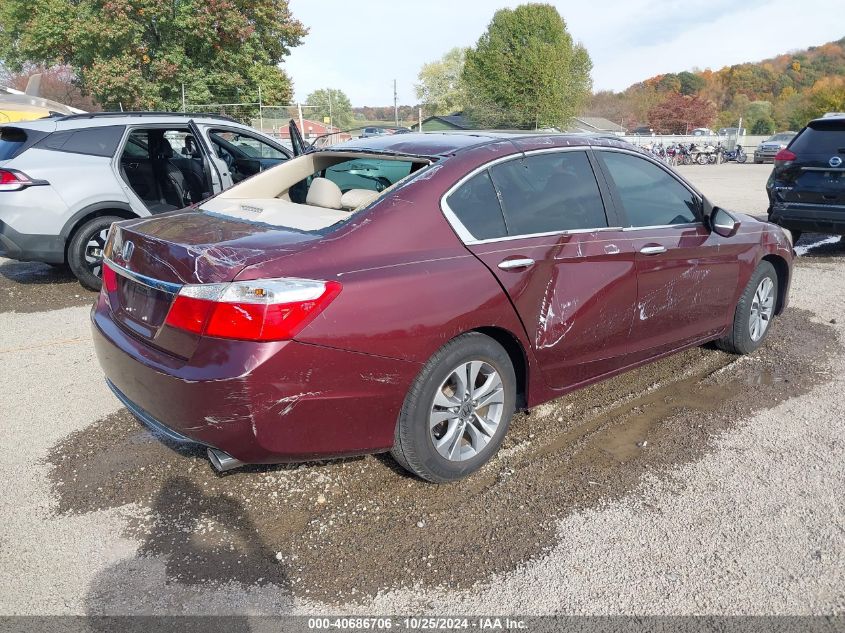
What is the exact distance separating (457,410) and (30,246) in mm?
5186

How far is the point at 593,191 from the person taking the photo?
3643 mm

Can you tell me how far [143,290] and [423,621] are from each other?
182cm

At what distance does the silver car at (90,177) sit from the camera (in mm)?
6195

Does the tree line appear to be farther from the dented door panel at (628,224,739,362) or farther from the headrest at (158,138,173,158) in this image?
the dented door panel at (628,224,739,362)

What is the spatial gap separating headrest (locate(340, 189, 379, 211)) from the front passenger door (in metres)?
1.38

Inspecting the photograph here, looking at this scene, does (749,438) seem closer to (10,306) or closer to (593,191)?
(593,191)

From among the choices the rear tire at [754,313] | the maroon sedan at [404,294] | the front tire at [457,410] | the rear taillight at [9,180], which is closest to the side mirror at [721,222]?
the maroon sedan at [404,294]

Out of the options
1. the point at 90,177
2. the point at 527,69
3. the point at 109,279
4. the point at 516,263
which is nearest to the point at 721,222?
the point at 516,263

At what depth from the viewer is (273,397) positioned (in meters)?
2.50

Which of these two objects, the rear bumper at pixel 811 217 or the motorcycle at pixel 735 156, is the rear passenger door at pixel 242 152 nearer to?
the rear bumper at pixel 811 217

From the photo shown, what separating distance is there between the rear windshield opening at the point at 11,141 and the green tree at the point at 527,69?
51.4 meters

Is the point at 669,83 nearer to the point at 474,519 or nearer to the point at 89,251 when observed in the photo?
the point at 89,251

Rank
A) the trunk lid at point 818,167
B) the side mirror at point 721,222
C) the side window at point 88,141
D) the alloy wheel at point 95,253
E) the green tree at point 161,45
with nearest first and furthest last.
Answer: the side mirror at point 721,222 < the side window at point 88,141 < the alloy wheel at point 95,253 < the trunk lid at point 818,167 < the green tree at point 161,45

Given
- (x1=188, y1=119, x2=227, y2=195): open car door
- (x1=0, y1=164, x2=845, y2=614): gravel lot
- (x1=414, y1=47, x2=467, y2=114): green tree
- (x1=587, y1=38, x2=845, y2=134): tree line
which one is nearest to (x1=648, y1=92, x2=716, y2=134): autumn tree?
(x1=587, y1=38, x2=845, y2=134): tree line
